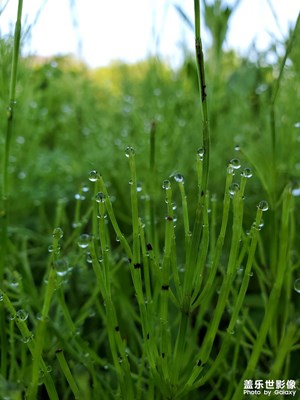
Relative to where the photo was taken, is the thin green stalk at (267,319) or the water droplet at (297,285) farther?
the water droplet at (297,285)

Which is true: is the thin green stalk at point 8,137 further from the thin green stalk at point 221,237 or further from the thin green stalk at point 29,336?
the thin green stalk at point 221,237

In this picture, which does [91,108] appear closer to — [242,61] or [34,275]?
[242,61]

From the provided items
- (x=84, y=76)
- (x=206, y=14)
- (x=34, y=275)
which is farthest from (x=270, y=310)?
(x=84, y=76)

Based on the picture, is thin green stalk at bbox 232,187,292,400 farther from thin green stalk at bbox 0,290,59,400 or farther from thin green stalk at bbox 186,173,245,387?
thin green stalk at bbox 0,290,59,400

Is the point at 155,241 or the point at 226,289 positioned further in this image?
the point at 155,241

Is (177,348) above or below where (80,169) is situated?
below

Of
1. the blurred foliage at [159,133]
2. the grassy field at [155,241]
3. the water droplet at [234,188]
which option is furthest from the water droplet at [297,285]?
the blurred foliage at [159,133]

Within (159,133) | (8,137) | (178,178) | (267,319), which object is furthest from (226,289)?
(159,133)

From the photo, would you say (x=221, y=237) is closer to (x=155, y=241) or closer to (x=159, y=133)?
(x=155, y=241)

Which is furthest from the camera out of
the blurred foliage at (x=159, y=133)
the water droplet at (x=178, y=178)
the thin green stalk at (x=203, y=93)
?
the blurred foliage at (x=159, y=133)
